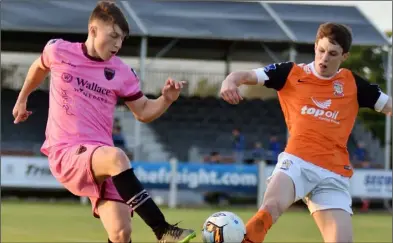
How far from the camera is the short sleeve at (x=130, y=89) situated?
701 centimetres

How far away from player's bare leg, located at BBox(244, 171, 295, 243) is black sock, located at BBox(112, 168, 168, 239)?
0.91 m

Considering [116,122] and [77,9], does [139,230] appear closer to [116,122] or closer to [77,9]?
[77,9]

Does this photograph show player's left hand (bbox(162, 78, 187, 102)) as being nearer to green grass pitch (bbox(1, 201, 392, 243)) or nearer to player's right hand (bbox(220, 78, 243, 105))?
player's right hand (bbox(220, 78, 243, 105))

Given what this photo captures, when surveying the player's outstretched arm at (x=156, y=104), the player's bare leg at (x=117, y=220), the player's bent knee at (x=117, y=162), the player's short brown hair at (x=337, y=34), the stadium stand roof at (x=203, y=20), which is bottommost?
the player's bare leg at (x=117, y=220)

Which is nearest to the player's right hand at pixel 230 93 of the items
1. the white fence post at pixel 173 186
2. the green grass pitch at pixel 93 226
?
the green grass pitch at pixel 93 226

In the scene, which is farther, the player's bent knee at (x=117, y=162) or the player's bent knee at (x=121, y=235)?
the player's bent knee at (x=121, y=235)

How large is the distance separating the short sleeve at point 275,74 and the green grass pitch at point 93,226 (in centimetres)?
513

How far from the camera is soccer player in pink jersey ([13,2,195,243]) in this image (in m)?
6.21

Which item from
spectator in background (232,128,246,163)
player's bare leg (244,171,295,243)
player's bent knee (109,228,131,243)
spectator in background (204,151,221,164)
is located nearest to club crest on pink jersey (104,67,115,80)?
player's bent knee (109,228,131,243)

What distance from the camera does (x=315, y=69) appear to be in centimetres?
743

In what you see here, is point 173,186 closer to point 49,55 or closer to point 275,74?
point 275,74

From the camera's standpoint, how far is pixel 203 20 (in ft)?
91.7

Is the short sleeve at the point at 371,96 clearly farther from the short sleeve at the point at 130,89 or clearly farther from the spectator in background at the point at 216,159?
the spectator in background at the point at 216,159

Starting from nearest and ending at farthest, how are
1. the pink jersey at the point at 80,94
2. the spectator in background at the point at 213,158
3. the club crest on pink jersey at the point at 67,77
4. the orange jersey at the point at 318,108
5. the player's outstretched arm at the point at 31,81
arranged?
the pink jersey at the point at 80,94 < the club crest on pink jersey at the point at 67,77 < the player's outstretched arm at the point at 31,81 < the orange jersey at the point at 318,108 < the spectator in background at the point at 213,158
